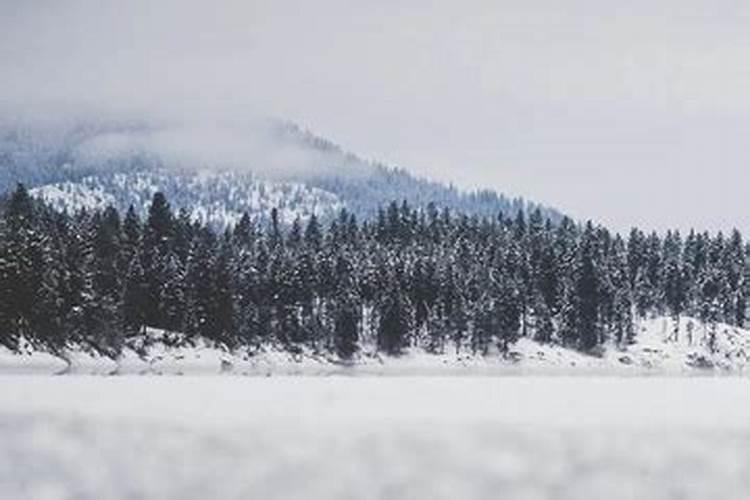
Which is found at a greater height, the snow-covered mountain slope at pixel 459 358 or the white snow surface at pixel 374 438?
the white snow surface at pixel 374 438

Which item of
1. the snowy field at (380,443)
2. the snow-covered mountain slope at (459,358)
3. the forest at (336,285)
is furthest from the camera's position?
the forest at (336,285)

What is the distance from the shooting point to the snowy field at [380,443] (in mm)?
3766

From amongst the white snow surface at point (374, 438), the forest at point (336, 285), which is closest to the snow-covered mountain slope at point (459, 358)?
the forest at point (336, 285)

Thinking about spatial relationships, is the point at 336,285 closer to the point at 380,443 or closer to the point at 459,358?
the point at 459,358

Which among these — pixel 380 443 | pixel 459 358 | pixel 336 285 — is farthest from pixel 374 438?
pixel 336 285

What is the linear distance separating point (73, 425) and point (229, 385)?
24.7 inches

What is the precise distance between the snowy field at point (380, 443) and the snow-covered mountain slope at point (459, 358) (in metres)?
81.5

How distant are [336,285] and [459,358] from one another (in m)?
19.5

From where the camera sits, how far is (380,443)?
387 cm

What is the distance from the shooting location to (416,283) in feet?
497

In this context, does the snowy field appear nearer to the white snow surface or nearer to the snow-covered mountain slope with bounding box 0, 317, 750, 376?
the white snow surface

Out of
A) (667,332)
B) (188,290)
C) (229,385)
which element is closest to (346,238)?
(667,332)

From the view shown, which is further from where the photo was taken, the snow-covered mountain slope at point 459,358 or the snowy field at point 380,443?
the snow-covered mountain slope at point 459,358

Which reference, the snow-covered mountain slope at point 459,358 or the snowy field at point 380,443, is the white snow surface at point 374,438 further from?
the snow-covered mountain slope at point 459,358
